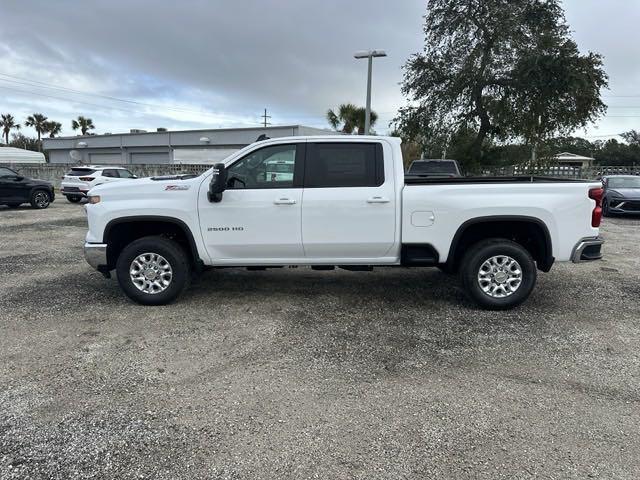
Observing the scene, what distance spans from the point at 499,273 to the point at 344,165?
212cm

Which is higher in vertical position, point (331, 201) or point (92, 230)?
point (331, 201)

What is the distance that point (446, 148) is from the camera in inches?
917

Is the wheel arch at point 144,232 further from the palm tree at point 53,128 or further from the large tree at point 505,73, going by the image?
the palm tree at point 53,128

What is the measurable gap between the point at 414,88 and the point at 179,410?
71.9ft

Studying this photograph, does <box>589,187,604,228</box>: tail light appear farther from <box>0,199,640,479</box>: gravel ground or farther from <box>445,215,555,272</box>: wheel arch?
<box>0,199,640,479</box>: gravel ground

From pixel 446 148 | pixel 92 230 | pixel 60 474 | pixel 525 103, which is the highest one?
pixel 525 103

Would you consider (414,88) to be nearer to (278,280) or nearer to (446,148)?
(446,148)

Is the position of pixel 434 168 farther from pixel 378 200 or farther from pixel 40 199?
pixel 40 199

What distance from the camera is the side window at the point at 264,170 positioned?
201 inches

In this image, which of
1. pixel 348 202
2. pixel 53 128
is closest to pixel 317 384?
pixel 348 202

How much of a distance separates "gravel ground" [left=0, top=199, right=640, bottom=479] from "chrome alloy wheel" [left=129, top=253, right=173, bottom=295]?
265mm

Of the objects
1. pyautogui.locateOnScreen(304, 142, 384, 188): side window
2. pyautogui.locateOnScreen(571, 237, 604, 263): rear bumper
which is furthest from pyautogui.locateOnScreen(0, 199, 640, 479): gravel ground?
pyautogui.locateOnScreen(304, 142, 384, 188): side window

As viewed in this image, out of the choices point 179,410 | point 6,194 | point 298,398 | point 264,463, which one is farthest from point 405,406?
point 6,194

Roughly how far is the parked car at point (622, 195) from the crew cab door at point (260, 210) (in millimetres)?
12974
